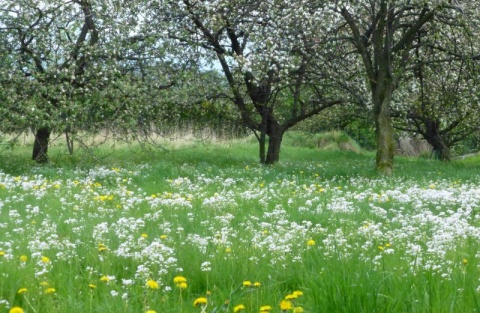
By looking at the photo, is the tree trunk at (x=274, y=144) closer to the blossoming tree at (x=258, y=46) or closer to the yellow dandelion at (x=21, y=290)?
the blossoming tree at (x=258, y=46)

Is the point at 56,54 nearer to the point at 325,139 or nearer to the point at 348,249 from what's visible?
the point at 348,249

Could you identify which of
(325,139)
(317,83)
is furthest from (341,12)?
(325,139)

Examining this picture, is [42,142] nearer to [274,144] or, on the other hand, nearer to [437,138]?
[274,144]

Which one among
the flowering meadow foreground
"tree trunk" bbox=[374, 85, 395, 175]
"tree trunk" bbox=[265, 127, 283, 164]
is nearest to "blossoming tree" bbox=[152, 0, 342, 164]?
"tree trunk" bbox=[265, 127, 283, 164]

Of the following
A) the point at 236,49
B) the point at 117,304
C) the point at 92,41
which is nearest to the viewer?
the point at 117,304

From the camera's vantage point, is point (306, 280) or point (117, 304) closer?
point (117, 304)

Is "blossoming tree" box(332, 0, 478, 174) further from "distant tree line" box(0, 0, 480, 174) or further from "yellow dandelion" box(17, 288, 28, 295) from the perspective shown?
"yellow dandelion" box(17, 288, 28, 295)

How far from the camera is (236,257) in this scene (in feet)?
16.2

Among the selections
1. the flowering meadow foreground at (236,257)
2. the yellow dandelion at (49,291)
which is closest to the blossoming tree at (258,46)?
the flowering meadow foreground at (236,257)

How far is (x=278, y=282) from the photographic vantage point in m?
4.32

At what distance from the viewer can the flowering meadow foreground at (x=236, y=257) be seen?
378 centimetres

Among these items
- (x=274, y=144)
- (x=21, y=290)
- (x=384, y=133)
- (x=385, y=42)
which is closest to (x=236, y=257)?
(x=21, y=290)

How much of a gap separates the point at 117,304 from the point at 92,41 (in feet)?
46.3

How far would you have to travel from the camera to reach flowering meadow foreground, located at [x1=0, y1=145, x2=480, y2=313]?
3.78 metres
